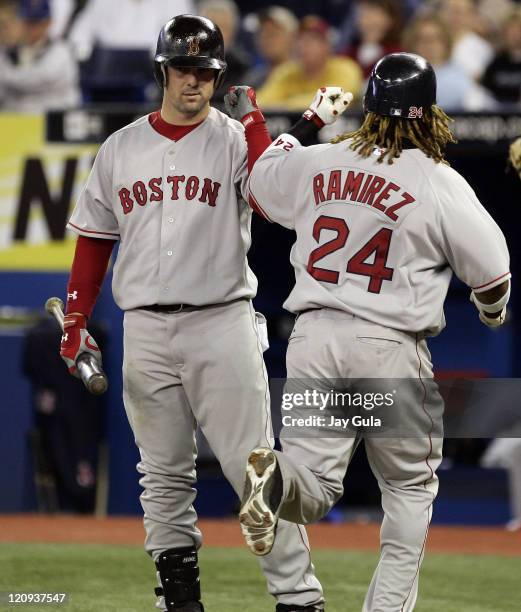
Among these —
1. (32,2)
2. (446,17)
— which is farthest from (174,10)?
(446,17)

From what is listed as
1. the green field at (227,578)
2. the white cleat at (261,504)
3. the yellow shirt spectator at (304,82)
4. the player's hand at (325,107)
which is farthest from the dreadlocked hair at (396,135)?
the yellow shirt spectator at (304,82)

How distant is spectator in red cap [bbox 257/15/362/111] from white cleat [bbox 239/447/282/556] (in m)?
6.20

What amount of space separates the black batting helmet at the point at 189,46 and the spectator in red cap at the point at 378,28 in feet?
19.2

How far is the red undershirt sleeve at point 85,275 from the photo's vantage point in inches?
187

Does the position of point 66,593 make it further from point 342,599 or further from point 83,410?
point 83,410

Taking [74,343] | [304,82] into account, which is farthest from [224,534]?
[74,343]

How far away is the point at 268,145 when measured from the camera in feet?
14.6

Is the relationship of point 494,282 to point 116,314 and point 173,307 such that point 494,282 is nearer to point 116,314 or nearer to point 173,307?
point 173,307

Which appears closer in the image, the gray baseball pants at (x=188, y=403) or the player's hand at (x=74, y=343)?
the gray baseball pants at (x=188, y=403)

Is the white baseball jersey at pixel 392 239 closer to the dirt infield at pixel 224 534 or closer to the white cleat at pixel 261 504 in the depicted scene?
the white cleat at pixel 261 504

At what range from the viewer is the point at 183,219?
14.9ft

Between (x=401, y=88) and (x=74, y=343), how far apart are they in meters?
1.48

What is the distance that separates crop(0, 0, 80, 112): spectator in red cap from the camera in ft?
34.1

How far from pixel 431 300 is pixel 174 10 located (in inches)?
299
